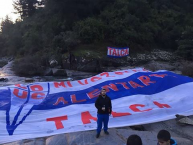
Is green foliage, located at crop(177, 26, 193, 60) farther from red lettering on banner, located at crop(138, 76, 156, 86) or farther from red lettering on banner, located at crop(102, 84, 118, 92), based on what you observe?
red lettering on banner, located at crop(102, 84, 118, 92)

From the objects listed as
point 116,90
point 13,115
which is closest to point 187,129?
point 116,90

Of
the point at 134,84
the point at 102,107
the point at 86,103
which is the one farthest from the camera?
the point at 134,84

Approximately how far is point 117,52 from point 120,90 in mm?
17074

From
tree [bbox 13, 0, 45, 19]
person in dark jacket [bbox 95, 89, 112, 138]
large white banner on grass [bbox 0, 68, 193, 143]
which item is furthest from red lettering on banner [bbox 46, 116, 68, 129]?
tree [bbox 13, 0, 45, 19]

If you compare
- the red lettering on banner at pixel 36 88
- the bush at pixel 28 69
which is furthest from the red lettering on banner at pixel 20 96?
the bush at pixel 28 69

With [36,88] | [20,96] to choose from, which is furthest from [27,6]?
[20,96]

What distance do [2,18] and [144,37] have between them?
1884 inches

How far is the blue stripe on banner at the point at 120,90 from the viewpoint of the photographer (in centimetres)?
848

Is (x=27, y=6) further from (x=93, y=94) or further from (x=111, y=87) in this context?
(x=93, y=94)

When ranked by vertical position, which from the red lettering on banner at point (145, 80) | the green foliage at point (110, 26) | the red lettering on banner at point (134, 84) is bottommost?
the red lettering on banner at point (134, 84)

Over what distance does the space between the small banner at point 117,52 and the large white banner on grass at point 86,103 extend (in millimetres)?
14714

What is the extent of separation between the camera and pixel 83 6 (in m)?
33.2

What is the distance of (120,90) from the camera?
966cm

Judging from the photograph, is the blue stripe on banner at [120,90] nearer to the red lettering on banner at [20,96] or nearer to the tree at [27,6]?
the red lettering on banner at [20,96]
